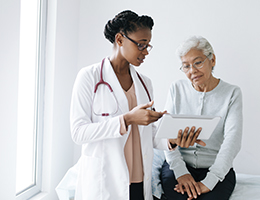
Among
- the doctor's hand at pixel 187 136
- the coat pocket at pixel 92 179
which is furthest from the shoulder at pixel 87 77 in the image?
the doctor's hand at pixel 187 136

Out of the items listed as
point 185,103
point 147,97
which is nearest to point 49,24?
point 147,97

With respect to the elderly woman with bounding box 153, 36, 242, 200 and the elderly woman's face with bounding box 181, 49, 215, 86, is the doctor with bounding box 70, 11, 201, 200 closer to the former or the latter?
the elderly woman with bounding box 153, 36, 242, 200

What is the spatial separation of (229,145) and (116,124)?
0.74 metres

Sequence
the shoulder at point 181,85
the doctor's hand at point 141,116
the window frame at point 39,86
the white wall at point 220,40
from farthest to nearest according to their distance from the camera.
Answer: the white wall at point 220,40
the window frame at point 39,86
the shoulder at point 181,85
the doctor's hand at point 141,116

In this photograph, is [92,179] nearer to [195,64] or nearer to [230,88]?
[195,64]

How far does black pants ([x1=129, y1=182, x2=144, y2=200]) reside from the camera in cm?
134

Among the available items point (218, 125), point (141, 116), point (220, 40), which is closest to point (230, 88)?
point (218, 125)

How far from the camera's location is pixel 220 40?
2.13 m

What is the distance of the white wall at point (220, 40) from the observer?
2.07 m

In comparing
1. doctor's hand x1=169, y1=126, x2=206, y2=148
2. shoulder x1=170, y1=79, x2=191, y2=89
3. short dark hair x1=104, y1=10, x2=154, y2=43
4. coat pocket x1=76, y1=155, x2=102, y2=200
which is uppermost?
short dark hair x1=104, y1=10, x2=154, y2=43

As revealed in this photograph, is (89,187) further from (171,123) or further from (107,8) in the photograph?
(107,8)

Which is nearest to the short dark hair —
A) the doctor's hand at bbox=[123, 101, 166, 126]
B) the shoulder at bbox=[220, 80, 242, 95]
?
the doctor's hand at bbox=[123, 101, 166, 126]

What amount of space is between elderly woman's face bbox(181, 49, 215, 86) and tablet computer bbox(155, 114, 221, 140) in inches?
18.0

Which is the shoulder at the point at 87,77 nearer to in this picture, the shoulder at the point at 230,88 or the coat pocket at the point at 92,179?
the coat pocket at the point at 92,179
